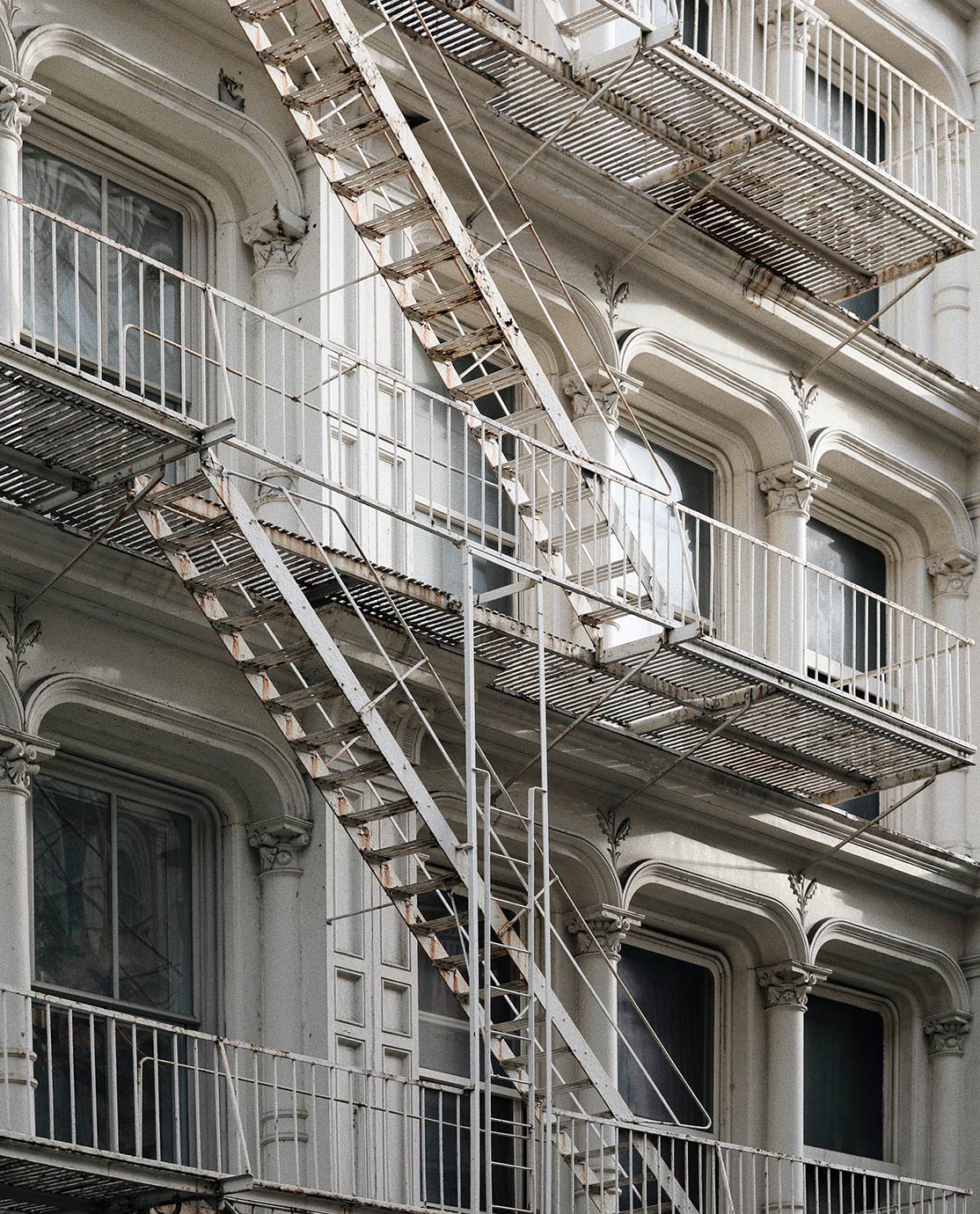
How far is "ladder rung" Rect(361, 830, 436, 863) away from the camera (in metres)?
13.7

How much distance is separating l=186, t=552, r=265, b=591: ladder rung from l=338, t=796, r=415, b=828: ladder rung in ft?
4.68

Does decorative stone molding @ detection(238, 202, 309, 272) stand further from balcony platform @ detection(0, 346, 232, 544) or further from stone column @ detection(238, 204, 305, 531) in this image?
balcony platform @ detection(0, 346, 232, 544)

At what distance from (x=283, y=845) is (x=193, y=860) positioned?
22.2 inches

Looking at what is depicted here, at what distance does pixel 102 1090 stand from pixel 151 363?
435 centimetres

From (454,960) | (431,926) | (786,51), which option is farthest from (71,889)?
(786,51)

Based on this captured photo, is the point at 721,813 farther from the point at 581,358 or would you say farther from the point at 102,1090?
the point at 102,1090

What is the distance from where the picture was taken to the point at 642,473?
1883 cm

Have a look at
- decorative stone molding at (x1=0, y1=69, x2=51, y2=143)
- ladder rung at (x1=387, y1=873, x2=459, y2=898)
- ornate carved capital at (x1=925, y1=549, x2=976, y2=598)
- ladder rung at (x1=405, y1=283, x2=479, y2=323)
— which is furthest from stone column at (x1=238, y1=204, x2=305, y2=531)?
ornate carved capital at (x1=925, y1=549, x2=976, y2=598)

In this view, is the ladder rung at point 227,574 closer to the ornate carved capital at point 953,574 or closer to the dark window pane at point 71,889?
the dark window pane at point 71,889

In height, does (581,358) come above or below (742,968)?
above

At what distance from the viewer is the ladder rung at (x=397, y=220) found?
1486 centimetres

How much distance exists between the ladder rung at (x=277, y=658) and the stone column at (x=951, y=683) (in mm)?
6309

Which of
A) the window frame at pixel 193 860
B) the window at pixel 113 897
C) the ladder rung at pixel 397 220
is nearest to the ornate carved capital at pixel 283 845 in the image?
the window frame at pixel 193 860

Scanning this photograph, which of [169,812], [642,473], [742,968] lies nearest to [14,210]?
[169,812]
